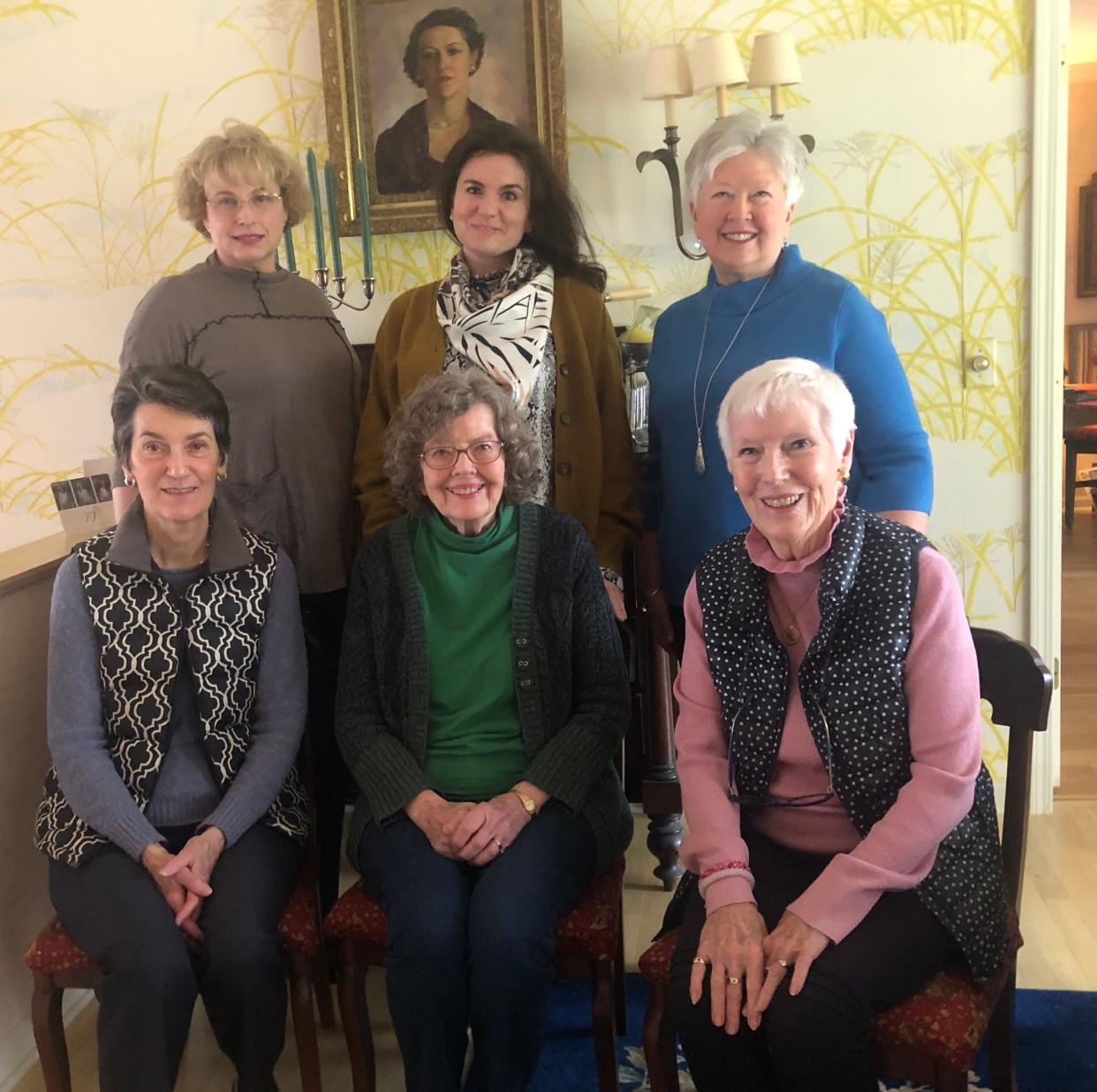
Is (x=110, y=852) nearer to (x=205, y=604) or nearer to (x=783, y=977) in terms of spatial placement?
(x=205, y=604)

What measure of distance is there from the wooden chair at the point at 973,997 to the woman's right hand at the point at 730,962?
79mm

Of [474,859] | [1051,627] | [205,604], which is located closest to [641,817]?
[1051,627]

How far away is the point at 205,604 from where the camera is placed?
163cm

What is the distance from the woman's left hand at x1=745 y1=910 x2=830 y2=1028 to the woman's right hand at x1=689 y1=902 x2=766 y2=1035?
1cm

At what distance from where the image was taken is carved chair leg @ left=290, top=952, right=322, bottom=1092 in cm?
155

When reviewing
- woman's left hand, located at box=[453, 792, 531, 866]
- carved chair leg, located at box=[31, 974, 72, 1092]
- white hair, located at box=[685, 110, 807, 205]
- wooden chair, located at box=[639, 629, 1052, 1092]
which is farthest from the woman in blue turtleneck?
carved chair leg, located at box=[31, 974, 72, 1092]

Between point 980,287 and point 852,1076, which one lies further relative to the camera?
point 980,287

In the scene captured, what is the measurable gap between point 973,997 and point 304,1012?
94cm

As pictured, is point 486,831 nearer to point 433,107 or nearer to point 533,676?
point 533,676

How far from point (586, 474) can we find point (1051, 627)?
1.46 metres

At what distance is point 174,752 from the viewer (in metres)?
1.62

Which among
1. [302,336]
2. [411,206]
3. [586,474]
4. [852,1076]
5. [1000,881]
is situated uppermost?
[411,206]

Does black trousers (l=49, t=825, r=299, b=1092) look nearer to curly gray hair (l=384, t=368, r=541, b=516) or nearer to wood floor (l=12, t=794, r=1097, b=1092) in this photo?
wood floor (l=12, t=794, r=1097, b=1092)

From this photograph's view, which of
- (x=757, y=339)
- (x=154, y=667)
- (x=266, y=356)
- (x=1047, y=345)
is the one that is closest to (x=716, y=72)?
(x=757, y=339)
